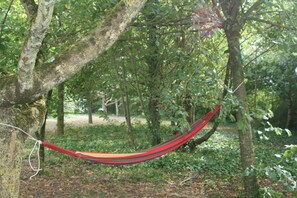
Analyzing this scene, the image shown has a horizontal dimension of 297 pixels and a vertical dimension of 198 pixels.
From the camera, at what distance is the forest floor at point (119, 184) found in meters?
3.85

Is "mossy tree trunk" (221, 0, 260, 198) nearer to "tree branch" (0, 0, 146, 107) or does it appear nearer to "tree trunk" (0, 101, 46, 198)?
"tree branch" (0, 0, 146, 107)

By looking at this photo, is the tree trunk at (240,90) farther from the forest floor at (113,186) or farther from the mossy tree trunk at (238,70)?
the forest floor at (113,186)

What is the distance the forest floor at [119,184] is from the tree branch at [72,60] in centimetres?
197

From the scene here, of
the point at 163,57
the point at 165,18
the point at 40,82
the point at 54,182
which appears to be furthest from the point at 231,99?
the point at 54,182

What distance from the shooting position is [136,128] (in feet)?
22.9

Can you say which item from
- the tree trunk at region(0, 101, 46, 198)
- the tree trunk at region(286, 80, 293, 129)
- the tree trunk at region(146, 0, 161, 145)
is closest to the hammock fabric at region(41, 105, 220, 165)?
the tree trunk at region(0, 101, 46, 198)

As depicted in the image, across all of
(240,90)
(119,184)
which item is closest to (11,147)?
(240,90)

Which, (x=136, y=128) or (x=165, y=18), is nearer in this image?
(x=165, y=18)

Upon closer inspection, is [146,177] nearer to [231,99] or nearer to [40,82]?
[231,99]

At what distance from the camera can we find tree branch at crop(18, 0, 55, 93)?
173 cm

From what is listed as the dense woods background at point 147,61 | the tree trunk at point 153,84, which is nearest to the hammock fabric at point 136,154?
the dense woods background at point 147,61

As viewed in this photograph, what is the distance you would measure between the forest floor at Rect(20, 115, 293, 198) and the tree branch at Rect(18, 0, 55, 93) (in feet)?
6.85

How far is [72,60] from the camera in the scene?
6.88 feet

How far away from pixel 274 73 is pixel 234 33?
278 inches
